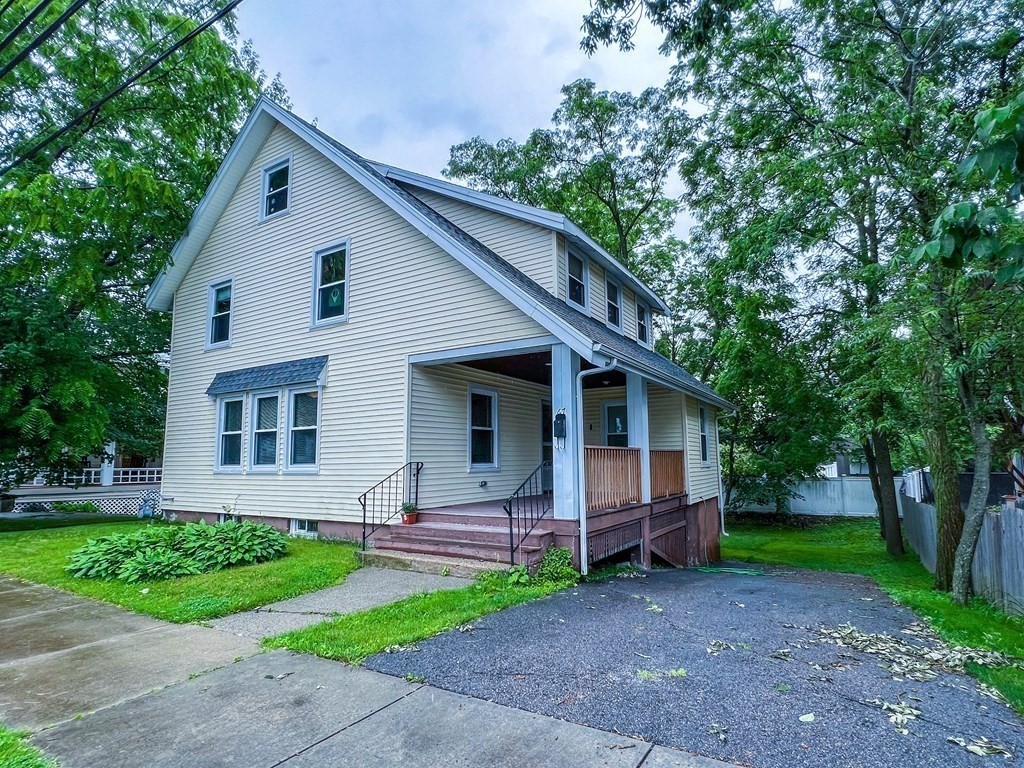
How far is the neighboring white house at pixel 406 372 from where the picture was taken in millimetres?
8500

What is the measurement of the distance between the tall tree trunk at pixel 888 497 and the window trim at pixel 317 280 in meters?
13.7

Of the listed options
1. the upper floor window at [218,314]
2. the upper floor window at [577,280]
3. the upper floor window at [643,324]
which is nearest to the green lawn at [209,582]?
the upper floor window at [218,314]

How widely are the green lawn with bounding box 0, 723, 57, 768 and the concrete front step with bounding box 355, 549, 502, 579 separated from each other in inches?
187

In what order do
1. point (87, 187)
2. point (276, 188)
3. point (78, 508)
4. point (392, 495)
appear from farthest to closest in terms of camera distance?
1. point (78, 508)
2. point (87, 187)
3. point (276, 188)
4. point (392, 495)

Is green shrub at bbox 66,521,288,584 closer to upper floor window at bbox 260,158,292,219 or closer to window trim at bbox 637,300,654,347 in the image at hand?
upper floor window at bbox 260,158,292,219

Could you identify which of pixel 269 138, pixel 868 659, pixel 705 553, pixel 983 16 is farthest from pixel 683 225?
pixel 868 659

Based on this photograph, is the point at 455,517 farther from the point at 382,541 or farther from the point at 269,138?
the point at 269,138

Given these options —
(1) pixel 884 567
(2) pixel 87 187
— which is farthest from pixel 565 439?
(2) pixel 87 187

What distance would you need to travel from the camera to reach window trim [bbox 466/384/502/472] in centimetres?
1070

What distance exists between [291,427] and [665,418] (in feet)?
26.2

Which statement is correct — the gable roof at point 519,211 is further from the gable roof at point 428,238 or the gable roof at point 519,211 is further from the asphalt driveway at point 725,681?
the asphalt driveway at point 725,681

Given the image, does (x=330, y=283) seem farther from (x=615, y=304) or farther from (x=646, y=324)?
(x=646, y=324)

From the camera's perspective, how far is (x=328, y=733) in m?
3.22

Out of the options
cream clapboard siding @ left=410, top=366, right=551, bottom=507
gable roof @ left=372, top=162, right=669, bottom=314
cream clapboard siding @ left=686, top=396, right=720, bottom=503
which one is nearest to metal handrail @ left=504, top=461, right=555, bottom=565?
cream clapboard siding @ left=410, top=366, right=551, bottom=507
